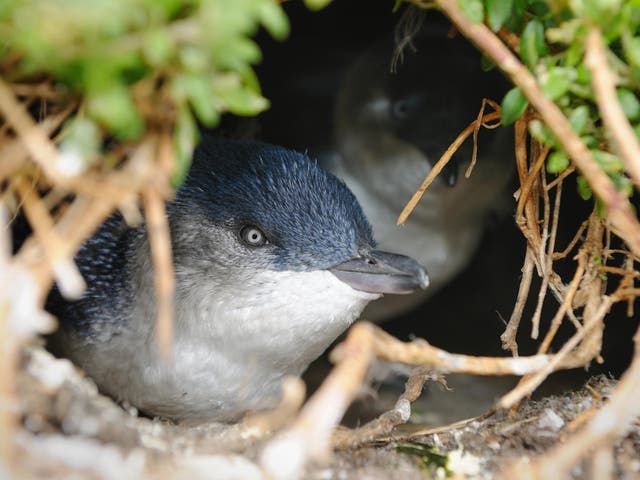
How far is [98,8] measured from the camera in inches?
32.6

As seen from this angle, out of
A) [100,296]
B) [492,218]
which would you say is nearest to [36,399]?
[100,296]

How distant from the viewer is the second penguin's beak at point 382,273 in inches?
61.3

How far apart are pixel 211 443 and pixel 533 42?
794 mm

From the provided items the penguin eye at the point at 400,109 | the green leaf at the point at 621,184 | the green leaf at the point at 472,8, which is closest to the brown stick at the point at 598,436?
the green leaf at the point at 621,184

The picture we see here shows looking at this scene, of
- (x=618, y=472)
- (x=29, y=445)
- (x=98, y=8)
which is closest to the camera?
(x=98, y=8)

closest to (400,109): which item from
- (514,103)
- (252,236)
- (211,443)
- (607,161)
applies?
(252,236)

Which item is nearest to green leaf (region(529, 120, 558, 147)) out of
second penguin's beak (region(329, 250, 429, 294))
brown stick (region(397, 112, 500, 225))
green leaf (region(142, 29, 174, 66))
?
brown stick (region(397, 112, 500, 225))

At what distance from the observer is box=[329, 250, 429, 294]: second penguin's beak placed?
5.11 ft

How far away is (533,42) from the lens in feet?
3.89

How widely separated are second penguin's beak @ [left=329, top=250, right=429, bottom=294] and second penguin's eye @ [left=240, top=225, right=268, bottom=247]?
16cm

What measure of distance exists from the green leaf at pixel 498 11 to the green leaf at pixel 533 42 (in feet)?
0.13

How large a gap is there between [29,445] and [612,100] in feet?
2.93

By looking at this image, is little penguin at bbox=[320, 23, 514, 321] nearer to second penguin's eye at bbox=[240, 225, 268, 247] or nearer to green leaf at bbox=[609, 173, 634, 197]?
second penguin's eye at bbox=[240, 225, 268, 247]

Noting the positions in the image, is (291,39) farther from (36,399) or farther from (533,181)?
(36,399)
